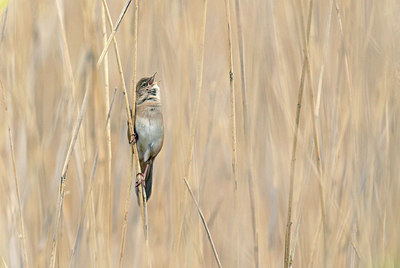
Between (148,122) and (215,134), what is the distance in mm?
499

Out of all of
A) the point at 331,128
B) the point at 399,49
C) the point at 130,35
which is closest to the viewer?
the point at 399,49

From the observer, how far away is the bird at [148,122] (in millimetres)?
2219

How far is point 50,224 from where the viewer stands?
6.82 ft

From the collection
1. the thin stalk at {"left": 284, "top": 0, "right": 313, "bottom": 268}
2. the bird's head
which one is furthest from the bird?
the thin stalk at {"left": 284, "top": 0, "right": 313, "bottom": 268}

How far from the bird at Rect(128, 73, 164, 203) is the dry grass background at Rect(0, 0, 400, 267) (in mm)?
69

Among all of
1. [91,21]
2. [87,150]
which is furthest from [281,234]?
[91,21]

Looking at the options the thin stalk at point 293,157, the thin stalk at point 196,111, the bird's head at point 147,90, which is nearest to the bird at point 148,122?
the bird's head at point 147,90

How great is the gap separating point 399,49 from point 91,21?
2.81 ft

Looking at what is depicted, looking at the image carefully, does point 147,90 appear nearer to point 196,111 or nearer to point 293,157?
point 196,111

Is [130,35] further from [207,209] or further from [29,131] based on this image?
[207,209]

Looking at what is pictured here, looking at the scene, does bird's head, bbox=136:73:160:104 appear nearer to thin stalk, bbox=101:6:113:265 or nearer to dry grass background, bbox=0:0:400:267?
dry grass background, bbox=0:0:400:267

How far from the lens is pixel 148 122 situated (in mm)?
2250

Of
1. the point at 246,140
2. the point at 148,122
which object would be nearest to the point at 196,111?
the point at 246,140

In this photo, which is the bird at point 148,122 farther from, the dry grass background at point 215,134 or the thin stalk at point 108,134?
the thin stalk at point 108,134
